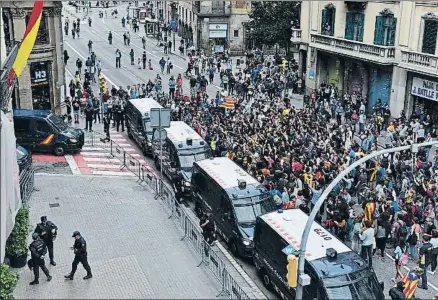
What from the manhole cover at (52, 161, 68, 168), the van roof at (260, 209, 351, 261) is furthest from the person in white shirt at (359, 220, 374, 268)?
the manhole cover at (52, 161, 68, 168)

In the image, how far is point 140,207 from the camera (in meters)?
21.2

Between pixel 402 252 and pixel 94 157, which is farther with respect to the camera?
pixel 94 157

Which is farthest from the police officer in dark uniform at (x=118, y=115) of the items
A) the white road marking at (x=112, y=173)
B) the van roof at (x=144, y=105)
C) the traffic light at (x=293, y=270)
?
the traffic light at (x=293, y=270)

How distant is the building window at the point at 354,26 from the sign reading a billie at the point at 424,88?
555 centimetres

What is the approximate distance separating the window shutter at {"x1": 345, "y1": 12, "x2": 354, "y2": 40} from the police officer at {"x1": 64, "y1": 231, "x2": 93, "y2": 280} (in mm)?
28726

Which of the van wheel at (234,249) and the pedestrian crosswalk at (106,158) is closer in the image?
the van wheel at (234,249)

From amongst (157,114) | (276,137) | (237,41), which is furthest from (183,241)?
(237,41)

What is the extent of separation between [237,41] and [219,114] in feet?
107

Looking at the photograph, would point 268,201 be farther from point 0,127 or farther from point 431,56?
point 431,56

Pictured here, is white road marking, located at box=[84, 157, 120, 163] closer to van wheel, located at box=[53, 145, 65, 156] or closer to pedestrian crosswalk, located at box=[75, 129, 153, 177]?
pedestrian crosswalk, located at box=[75, 129, 153, 177]

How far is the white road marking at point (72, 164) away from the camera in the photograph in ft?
83.8

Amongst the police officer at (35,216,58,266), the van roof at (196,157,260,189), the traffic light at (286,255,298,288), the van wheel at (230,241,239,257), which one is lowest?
the van wheel at (230,241,239,257)

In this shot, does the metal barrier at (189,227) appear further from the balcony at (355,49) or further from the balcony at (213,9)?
the balcony at (213,9)

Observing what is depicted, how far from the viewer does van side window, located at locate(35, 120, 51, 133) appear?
27016 mm
